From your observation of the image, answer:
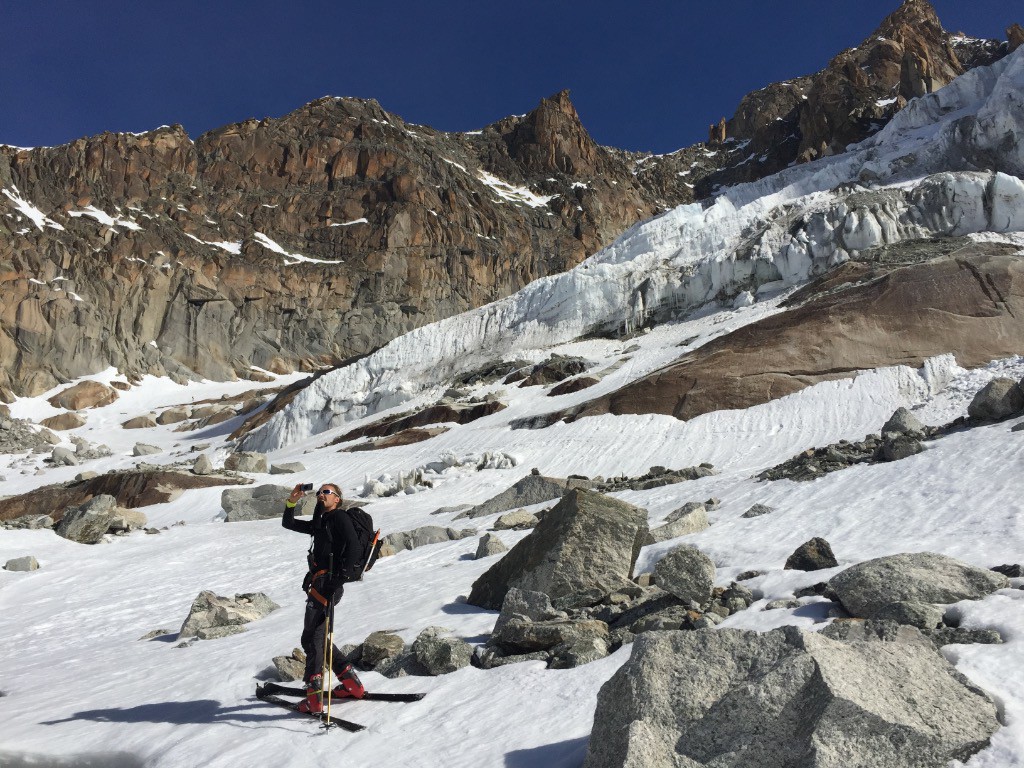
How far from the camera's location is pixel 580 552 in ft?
25.3

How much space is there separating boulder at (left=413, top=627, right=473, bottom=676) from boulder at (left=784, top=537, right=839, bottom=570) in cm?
312

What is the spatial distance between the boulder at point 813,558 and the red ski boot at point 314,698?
4317mm

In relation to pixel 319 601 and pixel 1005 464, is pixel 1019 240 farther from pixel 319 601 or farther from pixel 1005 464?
pixel 319 601

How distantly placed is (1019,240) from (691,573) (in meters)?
30.0

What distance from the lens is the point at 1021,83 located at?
3906 centimetres

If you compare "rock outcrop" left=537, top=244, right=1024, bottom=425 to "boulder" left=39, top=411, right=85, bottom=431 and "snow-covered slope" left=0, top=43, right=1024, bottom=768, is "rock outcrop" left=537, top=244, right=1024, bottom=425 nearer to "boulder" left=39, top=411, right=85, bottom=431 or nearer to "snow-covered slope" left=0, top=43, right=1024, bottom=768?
"snow-covered slope" left=0, top=43, right=1024, bottom=768

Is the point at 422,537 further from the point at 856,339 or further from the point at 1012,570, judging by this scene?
the point at 856,339

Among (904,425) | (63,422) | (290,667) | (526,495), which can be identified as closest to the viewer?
(290,667)

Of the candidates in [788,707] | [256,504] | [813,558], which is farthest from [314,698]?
[256,504]

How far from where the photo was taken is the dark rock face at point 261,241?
260 feet

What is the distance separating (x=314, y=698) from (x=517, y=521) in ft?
26.8

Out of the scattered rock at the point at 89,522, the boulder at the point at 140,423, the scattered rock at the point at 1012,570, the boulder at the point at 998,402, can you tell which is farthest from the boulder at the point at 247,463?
the boulder at the point at 140,423

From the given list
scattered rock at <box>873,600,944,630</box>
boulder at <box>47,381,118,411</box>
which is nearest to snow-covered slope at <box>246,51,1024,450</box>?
scattered rock at <box>873,600,944,630</box>

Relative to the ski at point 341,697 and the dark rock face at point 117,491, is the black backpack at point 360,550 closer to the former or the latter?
the ski at point 341,697
